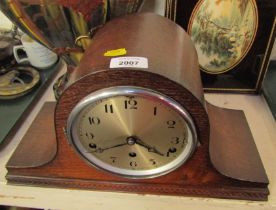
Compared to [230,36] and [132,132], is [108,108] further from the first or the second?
[230,36]

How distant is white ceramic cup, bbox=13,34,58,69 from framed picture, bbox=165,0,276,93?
39 cm

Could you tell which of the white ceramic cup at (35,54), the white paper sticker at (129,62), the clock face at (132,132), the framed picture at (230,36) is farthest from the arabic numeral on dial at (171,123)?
the white ceramic cup at (35,54)

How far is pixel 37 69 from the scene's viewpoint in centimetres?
→ 91

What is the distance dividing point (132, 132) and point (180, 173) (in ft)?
0.42

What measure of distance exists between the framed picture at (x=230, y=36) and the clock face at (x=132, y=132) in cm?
34

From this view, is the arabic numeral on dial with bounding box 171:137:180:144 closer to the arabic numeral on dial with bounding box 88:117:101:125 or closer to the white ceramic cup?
the arabic numeral on dial with bounding box 88:117:101:125

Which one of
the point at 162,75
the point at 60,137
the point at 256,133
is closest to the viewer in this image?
the point at 162,75

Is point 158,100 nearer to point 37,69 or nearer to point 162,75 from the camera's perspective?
point 162,75

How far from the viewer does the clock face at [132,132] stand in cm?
47

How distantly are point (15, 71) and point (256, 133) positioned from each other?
0.68 meters

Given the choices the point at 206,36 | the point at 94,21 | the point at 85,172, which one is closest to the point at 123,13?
the point at 94,21

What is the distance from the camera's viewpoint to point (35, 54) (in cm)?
88

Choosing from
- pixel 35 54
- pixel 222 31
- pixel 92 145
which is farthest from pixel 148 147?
pixel 35 54

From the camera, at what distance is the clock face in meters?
0.47
